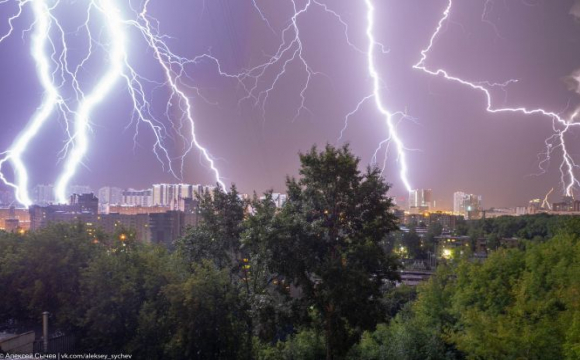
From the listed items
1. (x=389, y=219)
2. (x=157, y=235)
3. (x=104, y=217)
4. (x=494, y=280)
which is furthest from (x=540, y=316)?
(x=104, y=217)

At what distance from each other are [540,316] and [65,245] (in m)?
8.91

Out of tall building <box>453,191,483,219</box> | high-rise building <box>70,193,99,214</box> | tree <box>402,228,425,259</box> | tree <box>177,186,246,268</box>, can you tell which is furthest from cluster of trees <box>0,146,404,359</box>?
tall building <box>453,191,483,219</box>

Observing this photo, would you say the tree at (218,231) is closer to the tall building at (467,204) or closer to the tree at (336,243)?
the tree at (336,243)

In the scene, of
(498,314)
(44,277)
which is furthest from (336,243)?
(44,277)

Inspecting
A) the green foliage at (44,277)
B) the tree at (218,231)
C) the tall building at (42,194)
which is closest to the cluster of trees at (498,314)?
the tree at (218,231)

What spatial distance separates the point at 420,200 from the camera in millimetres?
76062

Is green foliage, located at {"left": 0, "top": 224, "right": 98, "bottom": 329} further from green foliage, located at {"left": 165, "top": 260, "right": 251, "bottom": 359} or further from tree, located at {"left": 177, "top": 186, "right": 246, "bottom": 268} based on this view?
tree, located at {"left": 177, "top": 186, "right": 246, "bottom": 268}

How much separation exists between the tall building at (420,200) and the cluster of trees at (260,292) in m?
70.3

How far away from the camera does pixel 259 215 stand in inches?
316

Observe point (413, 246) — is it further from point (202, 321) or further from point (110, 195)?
point (110, 195)

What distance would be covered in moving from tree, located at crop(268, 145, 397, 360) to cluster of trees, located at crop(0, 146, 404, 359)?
2 cm

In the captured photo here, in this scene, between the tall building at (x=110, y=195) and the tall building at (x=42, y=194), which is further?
the tall building at (x=110, y=195)

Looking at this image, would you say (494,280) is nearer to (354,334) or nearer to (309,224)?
(354,334)

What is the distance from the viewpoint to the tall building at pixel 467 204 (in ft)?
241
